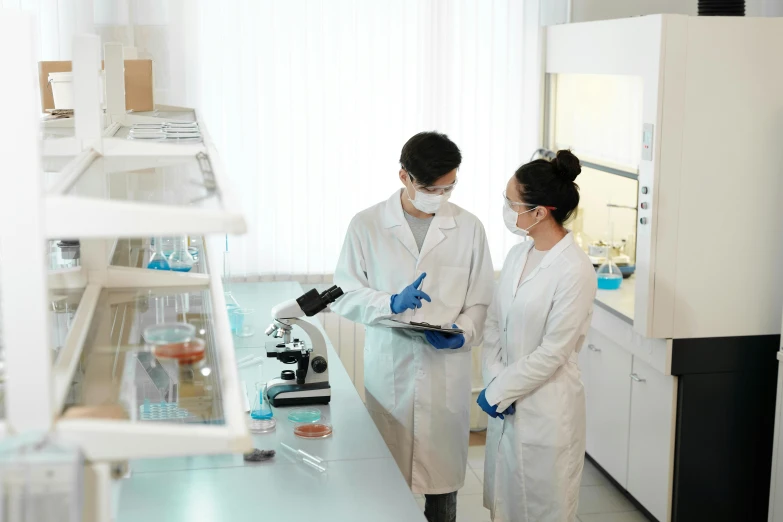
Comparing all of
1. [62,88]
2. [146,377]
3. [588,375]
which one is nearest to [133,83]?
[62,88]

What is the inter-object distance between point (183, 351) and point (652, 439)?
266 centimetres

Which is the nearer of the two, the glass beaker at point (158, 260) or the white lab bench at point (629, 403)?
the glass beaker at point (158, 260)

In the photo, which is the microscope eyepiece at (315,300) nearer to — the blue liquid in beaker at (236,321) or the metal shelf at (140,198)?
the blue liquid in beaker at (236,321)

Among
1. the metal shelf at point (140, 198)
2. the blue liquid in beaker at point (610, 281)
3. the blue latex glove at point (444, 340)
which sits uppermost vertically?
the metal shelf at point (140, 198)

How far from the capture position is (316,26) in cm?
395

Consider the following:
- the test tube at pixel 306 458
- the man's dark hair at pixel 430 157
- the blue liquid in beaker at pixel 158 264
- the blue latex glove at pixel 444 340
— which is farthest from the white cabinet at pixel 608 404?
the blue liquid in beaker at pixel 158 264

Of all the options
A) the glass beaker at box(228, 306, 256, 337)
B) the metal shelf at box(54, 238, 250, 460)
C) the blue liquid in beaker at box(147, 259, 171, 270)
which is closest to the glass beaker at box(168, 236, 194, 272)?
A: the blue liquid in beaker at box(147, 259, 171, 270)

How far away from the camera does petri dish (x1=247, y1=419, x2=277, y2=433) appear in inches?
92.7

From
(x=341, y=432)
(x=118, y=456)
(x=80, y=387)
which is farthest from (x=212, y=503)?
(x=118, y=456)

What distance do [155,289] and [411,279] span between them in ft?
4.38

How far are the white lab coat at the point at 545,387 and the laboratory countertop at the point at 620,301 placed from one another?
873 millimetres

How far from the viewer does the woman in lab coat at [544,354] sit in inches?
96.9

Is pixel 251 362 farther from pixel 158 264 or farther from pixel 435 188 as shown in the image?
pixel 158 264

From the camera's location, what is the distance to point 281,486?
6.59ft
